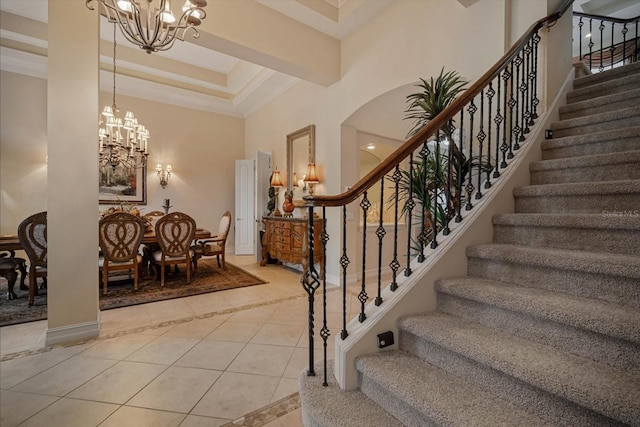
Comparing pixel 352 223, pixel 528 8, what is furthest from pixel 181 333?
pixel 528 8

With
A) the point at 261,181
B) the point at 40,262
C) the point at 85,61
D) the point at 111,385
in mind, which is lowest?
the point at 111,385

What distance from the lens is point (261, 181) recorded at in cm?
597

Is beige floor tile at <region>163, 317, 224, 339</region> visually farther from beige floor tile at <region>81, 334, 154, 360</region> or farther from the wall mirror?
the wall mirror

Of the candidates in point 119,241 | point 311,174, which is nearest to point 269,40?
point 311,174

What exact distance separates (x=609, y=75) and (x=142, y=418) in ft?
14.9

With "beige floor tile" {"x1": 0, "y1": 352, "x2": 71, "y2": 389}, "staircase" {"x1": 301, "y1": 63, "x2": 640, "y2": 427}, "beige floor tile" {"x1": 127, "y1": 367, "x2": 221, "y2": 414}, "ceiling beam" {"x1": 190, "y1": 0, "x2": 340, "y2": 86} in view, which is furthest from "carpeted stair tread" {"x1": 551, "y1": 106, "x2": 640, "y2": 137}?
"beige floor tile" {"x1": 0, "y1": 352, "x2": 71, "y2": 389}

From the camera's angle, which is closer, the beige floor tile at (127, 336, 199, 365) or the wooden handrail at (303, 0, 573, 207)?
the wooden handrail at (303, 0, 573, 207)

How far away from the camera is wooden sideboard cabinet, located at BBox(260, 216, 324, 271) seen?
4.48 meters

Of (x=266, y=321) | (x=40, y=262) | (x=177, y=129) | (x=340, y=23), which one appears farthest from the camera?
(x=177, y=129)

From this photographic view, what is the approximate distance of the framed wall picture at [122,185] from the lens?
565 centimetres

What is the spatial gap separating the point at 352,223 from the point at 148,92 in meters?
5.42

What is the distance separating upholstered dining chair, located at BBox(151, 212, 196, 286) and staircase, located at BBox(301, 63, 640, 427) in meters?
3.27

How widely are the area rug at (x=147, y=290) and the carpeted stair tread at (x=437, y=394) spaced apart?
312 cm

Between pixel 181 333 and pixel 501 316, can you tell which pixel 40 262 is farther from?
pixel 501 316
